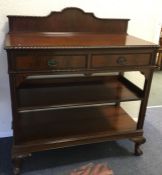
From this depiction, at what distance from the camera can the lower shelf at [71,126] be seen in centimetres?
150

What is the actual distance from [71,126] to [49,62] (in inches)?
22.8

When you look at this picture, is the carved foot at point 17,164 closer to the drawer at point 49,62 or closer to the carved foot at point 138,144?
the drawer at point 49,62

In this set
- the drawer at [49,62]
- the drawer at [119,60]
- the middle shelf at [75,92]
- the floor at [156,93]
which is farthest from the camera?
the floor at [156,93]

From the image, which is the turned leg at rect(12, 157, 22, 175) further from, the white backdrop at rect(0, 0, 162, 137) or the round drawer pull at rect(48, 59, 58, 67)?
the round drawer pull at rect(48, 59, 58, 67)

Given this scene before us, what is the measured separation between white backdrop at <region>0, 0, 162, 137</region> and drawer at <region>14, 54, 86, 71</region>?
0.47 meters

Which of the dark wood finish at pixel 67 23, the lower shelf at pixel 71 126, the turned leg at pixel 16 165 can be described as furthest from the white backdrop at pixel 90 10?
the turned leg at pixel 16 165

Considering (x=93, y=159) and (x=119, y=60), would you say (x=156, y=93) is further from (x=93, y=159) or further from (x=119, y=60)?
(x=119, y=60)

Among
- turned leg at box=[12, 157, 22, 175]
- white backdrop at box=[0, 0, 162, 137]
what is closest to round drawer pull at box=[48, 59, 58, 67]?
white backdrop at box=[0, 0, 162, 137]

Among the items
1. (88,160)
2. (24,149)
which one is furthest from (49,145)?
(88,160)

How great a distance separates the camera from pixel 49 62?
1.24 m

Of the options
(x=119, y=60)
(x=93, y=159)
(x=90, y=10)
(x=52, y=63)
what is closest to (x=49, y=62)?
(x=52, y=63)

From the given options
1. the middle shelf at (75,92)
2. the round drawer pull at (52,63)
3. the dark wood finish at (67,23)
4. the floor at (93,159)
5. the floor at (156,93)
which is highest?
the dark wood finish at (67,23)

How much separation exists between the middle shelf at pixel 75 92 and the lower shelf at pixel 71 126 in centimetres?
21

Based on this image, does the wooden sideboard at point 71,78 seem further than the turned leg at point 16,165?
No
